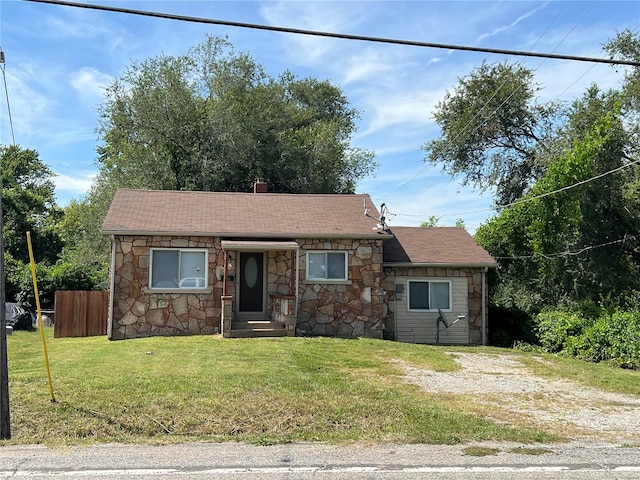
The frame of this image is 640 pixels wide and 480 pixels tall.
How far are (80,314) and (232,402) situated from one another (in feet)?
35.3

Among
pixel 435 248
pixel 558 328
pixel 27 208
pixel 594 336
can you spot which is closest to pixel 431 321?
pixel 435 248

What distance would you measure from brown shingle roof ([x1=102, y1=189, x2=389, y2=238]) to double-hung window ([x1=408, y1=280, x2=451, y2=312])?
7.11 feet

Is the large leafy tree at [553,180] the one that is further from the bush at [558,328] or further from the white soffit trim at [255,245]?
the white soffit trim at [255,245]

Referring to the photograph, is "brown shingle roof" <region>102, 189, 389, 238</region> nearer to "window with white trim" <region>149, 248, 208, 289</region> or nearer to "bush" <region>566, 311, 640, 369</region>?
"window with white trim" <region>149, 248, 208, 289</region>

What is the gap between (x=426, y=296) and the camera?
56.6 feet

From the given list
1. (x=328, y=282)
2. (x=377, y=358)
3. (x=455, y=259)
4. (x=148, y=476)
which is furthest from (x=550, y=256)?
(x=148, y=476)

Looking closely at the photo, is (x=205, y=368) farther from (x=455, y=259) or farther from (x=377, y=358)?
(x=455, y=259)

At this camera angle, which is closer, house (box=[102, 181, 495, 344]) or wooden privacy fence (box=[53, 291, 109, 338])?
house (box=[102, 181, 495, 344])

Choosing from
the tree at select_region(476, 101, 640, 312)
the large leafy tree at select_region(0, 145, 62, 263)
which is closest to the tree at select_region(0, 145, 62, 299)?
the large leafy tree at select_region(0, 145, 62, 263)

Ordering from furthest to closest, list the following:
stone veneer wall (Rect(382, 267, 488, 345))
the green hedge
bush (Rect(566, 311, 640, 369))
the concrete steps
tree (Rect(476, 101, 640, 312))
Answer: tree (Rect(476, 101, 640, 312)), stone veneer wall (Rect(382, 267, 488, 345)), the concrete steps, the green hedge, bush (Rect(566, 311, 640, 369))

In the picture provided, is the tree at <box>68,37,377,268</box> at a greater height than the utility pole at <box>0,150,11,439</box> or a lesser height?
greater

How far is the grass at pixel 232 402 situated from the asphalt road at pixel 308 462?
346mm

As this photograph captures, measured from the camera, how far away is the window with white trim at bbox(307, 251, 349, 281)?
1616cm

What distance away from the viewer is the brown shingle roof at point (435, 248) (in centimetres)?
1712
